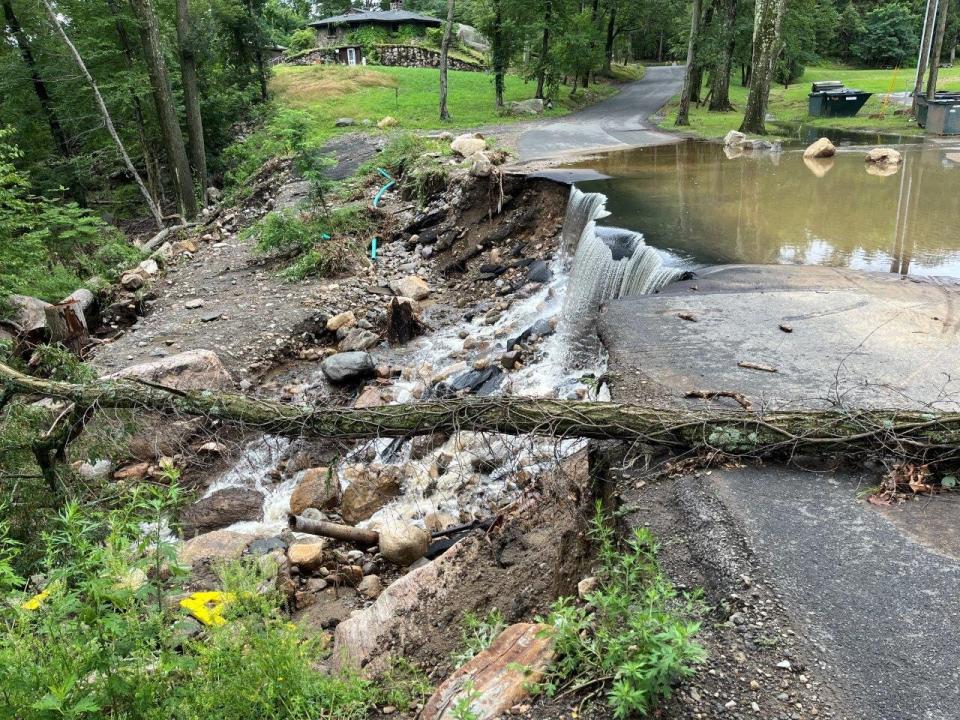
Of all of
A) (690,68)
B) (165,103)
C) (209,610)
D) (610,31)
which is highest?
(610,31)

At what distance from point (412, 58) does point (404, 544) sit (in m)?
40.5

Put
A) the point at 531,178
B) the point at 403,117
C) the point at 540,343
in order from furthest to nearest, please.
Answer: the point at 403,117 < the point at 531,178 < the point at 540,343

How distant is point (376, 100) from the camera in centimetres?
2720

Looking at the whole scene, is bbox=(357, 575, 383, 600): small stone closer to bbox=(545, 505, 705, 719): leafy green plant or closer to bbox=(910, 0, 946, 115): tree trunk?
bbox=(545, 505, 705, 719): leafy green plant

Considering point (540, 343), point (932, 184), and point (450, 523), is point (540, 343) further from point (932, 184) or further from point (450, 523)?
point (932, 184)

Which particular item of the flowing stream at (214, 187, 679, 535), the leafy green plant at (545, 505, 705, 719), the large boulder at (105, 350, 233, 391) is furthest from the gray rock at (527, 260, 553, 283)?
the leafy green plant at (545, 505, 705, 719)

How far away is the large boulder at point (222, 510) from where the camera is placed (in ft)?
19.4

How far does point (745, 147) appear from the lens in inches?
648

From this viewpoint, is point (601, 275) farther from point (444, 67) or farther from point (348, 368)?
point (444, 67)

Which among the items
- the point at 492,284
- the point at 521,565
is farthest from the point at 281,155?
the point at 521,565

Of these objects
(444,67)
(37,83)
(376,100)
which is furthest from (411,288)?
(376,100)

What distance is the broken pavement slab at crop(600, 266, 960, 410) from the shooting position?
14.6 feet

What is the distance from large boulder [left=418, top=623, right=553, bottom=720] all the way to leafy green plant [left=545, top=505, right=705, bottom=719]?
92mm

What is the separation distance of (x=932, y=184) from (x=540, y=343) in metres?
8.03
